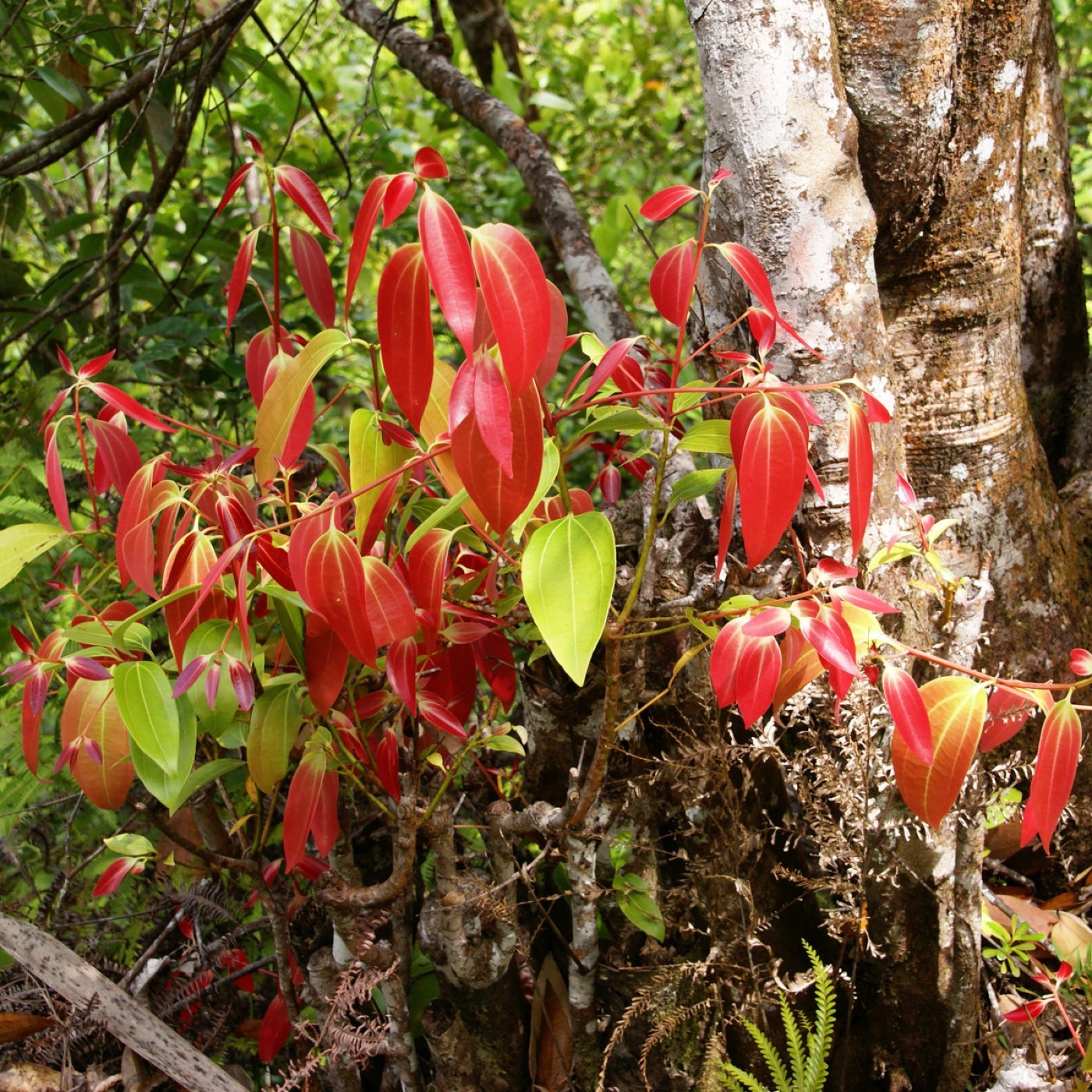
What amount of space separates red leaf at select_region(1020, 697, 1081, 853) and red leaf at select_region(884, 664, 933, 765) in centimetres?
10

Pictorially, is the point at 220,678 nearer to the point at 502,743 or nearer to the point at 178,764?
the point at 178,764

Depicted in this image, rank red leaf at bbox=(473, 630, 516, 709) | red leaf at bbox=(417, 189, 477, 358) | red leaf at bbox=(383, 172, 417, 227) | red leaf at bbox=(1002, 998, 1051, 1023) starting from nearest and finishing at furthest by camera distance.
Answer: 1. red leaf at bbox=(417, 189, 477, 358)
2. red leaf at bbox=(383, 172, 417, 227)
3. red leaf at bbox=(473, 630, 516, 709)
4. red leaf at bbox=(1002, 998, 1051, 1023)

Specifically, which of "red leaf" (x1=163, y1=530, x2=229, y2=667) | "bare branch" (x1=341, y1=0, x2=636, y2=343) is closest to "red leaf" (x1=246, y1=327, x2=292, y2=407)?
"red leaf" (x1=163, y1=530, x2=229, y2=667)

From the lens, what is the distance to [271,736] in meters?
0.99

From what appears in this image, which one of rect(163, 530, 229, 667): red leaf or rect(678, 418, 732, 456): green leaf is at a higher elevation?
rect(678, 418, 732, 456): green leaf

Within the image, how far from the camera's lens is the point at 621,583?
1.26 metres

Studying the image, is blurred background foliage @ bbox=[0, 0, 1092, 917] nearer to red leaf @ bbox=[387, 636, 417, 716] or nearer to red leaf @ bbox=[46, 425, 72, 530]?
red leaf @ bbox=[46, 425, 72, 530]

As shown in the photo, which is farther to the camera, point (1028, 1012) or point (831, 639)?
point (1028, 1012)

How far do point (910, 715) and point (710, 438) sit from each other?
0.32 meters

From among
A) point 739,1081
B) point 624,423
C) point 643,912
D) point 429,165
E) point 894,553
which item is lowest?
point 739,1081

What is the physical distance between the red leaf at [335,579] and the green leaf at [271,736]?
244 mm

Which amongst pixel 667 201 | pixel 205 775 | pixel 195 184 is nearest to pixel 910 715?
pixel 667 201

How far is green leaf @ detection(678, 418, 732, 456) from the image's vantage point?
0.91 meters

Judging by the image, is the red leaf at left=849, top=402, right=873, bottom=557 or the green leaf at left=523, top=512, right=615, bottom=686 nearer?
the green leaf at left=523, top=512, right=615, bottom=686
